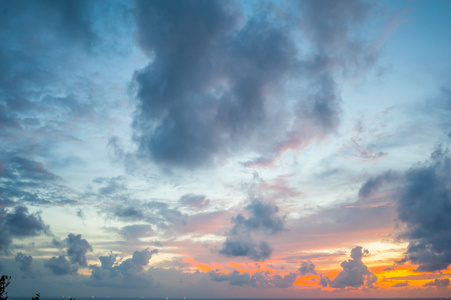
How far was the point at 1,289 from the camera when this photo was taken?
96.0ft
